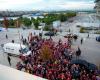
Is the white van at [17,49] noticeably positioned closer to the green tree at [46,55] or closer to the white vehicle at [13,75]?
the green tree at [46,55]

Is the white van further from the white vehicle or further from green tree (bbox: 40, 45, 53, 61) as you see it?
the white vehicle

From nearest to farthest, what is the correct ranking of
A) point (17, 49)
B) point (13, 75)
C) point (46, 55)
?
point (13, 75), point (46, 55), point (17, 49)

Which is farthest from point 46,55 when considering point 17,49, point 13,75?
point 13,75

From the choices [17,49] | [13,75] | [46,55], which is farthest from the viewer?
[17,49]

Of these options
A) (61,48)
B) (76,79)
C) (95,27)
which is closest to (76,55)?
(61,48)

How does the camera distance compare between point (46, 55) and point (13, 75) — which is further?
point (46, 55)

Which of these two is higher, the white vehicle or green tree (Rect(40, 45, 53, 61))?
the white vehicle

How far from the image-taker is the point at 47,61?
64.2ft

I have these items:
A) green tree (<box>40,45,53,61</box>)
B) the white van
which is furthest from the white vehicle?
the white van

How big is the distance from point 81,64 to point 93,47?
12.3m

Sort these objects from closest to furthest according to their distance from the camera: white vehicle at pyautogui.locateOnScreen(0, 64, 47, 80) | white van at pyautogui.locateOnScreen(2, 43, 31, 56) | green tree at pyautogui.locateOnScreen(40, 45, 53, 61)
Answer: white vehicle at pyautogui.locateOnScreen(0, 64, 47, 80)
green tree at pyautogui.locateOnScreen(40, 45, 53, 61)
white van at pyautogui.locateOnScreen(2, 43, 31, 56)

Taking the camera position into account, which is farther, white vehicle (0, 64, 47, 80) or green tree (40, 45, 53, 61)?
green tree (40, 45, 53, 61)

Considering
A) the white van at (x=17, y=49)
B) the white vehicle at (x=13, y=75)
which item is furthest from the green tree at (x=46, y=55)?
the white vehicle at (x=13, y=75)

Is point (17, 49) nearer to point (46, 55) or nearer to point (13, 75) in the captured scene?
point (46, 55)
